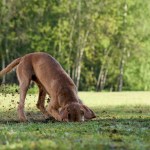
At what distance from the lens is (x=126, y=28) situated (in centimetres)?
5684

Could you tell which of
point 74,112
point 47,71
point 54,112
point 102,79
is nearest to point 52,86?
point 47,71

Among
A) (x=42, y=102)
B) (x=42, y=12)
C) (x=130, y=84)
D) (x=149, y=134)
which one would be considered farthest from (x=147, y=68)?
(x=149, y=134)

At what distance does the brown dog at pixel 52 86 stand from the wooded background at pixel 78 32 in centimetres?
3623

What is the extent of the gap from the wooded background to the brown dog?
119 ft

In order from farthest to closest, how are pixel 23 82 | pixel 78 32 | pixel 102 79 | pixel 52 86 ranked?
pixel 102 79 < pixel 78 32 < pixel 23 82 < pixel 52 86

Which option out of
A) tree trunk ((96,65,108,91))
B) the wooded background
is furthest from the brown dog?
tree trunk ((96,65,108,91))

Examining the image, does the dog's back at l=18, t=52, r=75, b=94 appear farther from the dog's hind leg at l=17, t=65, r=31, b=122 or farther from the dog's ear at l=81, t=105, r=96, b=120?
the dog's ear at l=81, t=105, r=96, b=120

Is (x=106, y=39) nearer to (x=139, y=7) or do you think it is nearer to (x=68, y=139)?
(x=139, y=7)

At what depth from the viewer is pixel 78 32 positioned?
54.7 metres

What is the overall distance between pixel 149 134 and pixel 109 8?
4784 cm

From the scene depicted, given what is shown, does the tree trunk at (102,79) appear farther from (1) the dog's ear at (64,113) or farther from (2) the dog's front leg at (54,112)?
(1) the dog's ear at (64,113)

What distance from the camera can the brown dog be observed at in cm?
1176

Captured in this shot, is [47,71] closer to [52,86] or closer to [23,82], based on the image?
[52,86]

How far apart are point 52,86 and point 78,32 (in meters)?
42.2
